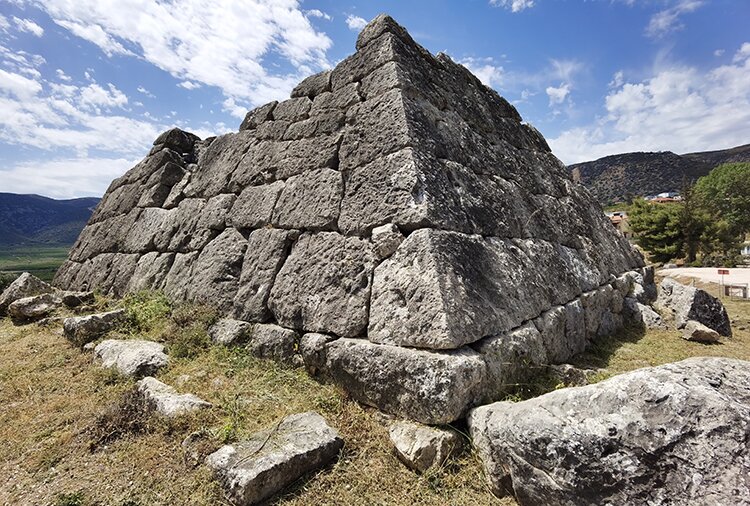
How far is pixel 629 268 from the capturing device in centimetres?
857

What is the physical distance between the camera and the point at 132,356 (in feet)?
15.1

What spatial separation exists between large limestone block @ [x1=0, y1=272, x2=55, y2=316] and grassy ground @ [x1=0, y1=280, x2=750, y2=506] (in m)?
3.37

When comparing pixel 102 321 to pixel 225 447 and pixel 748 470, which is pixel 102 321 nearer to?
pixel 225 447

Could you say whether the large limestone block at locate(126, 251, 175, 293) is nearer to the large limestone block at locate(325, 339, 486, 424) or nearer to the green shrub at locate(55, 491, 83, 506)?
the green shrub at locate(55, 491, 83, 506)

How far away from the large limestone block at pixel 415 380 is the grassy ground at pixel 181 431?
0.23 m

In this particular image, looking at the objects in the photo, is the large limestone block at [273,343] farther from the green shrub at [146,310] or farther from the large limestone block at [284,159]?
the large limestone block at [284,159]

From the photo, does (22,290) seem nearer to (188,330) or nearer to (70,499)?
(188,330)

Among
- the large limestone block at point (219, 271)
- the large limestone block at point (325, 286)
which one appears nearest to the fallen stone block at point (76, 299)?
the large limestone block at point (219, 271)

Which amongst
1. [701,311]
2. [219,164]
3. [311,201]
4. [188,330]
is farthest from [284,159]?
[701,311]

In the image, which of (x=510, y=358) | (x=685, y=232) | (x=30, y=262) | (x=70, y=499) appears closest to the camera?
(x=70, y=499)

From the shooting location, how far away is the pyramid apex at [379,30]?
537 cm

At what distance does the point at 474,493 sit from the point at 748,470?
148cm

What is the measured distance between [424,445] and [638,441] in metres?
1.35

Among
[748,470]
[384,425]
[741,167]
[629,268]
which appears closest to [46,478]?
[384,425]
